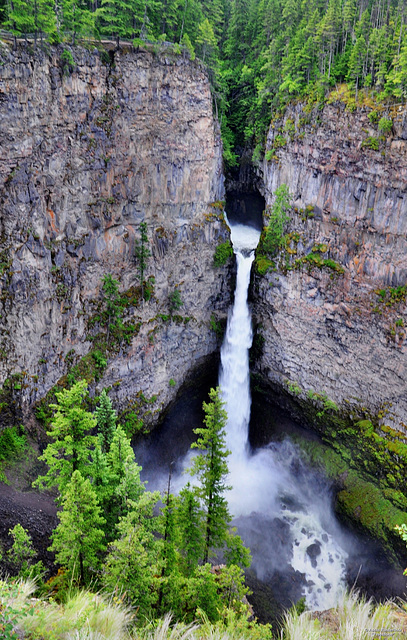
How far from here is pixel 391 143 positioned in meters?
30.4

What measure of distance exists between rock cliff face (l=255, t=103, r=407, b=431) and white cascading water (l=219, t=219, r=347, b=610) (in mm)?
3042

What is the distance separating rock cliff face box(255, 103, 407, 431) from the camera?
31859 mm

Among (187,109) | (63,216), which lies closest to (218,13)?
(187,109)

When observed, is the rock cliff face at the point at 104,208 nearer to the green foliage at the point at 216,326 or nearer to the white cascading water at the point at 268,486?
the green foliage at the point at 216,326

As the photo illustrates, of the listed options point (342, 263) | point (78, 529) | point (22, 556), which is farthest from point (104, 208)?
point (22, 556)

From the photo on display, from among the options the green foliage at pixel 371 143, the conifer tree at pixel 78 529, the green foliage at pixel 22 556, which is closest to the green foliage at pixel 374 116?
the green foliage at pixel 371 143

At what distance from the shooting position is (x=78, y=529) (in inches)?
711

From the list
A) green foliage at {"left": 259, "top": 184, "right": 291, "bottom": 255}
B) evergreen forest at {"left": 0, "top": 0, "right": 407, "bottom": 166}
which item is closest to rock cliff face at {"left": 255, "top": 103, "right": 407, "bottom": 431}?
green foliage at {"left": 259, "top": 184, "right": 291, "bottom": 255}

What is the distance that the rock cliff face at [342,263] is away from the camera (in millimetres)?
31859

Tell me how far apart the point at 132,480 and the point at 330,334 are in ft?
68.2

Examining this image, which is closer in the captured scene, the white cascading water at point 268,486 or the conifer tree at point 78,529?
the conifer tree at point 78,529

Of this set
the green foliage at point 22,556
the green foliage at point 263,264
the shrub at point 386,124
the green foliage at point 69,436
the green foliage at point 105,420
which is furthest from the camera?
the green foliage at point 263,264

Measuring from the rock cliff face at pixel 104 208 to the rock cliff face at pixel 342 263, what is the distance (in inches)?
235

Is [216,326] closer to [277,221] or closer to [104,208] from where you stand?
[277,221]
